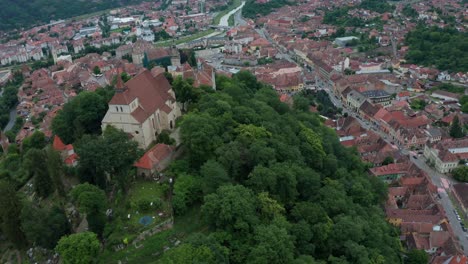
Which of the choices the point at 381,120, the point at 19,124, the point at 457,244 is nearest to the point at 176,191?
the point at 457,244

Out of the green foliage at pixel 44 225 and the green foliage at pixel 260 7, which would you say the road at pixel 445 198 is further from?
the green foliage at pixel 260 7

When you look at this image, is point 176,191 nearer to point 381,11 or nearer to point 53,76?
point 53,76

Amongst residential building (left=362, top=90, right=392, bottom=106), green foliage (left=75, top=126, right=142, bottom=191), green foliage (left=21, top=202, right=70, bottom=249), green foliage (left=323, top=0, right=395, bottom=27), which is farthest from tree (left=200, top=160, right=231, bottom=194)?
green foliage (left=323, top=0, right=395, bottom=27)

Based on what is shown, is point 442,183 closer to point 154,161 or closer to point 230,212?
point 230,212

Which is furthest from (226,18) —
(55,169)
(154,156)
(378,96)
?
(55,169)

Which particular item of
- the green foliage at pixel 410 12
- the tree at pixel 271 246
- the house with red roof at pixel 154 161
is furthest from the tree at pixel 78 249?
the green foliage at pixel 410 12

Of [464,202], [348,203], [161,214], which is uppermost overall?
[161,214]
